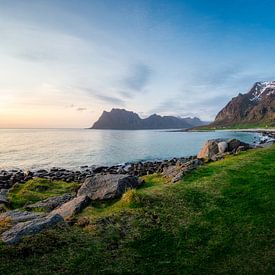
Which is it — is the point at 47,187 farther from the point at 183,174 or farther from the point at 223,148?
the point at 223,148

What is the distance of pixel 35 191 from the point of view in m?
23.7

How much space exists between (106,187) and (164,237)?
593 cm

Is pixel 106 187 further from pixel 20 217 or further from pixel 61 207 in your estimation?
pixel 20 217

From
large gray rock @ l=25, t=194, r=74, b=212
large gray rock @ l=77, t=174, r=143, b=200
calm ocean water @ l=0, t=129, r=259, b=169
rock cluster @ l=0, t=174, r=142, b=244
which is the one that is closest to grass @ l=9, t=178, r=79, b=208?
large gray rock @ l=25, t=194, r=74, b=212

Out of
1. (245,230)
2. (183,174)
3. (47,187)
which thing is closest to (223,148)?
(183,174)

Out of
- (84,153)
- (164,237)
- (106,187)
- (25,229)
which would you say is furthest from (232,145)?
(84,153)

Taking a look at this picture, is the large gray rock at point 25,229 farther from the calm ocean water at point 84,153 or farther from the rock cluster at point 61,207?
the calm ocean water at point 84,153

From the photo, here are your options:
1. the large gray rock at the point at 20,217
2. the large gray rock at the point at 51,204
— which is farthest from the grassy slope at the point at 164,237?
the large gray rock at the point at 51,204

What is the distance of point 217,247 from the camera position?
9953 mm

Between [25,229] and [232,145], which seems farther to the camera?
[232,145]

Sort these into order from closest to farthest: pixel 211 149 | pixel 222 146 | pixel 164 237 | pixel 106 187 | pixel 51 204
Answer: pixel 164 237 → pixel 106 187 → pixel 51 204 → pixel 222 146 → pixel 211 149

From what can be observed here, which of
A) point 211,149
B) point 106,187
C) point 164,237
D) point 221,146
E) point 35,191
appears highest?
point 221,146

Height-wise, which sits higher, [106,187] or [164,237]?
[106,187]

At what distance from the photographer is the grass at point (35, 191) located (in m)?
20.0
